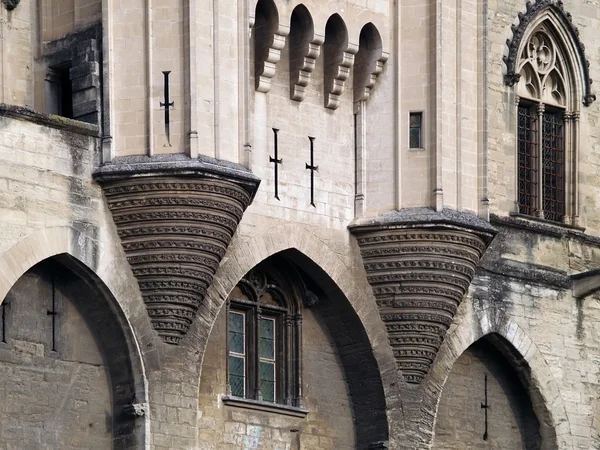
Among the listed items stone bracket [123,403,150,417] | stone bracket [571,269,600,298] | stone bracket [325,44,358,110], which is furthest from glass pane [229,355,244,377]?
stone bracket [571,269,600,298]

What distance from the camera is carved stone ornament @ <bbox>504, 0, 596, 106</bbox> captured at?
36.1 m

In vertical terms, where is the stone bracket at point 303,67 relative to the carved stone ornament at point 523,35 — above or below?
below

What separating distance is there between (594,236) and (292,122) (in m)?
5.85

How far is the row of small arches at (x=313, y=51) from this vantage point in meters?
32.6

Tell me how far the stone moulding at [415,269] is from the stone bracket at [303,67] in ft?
6.17

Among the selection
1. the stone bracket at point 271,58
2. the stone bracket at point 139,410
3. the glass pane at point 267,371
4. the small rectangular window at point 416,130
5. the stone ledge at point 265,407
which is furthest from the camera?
the small rectangular window at point 416,130

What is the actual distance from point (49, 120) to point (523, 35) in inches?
343

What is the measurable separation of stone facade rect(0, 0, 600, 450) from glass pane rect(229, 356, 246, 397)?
8 centimetres

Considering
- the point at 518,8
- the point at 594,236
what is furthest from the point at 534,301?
the point at 518,8

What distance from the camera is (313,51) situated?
33.0 meters

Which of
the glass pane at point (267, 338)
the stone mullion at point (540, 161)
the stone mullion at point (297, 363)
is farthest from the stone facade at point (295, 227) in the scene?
the stone mullion at point (540, 161)

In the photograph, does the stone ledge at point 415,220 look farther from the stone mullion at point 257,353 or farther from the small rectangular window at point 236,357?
the small rectangular window at point 236,357

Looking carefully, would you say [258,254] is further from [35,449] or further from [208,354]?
[35,449]

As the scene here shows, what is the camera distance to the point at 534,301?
35688 millimetres
